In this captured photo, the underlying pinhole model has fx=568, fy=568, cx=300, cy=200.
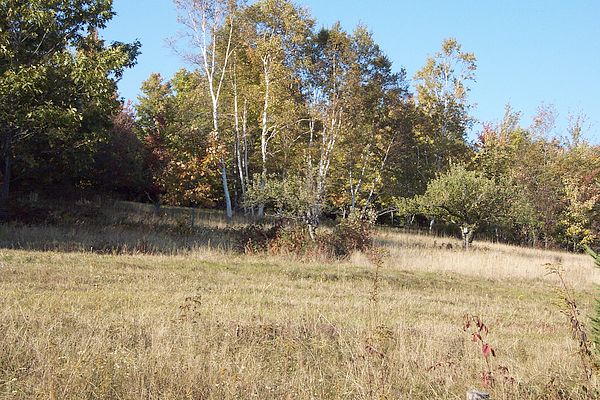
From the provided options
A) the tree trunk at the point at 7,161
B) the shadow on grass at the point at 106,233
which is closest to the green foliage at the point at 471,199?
the shadow on grass at the point at 106,233

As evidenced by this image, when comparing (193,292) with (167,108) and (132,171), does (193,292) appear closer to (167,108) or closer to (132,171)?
(132,171)

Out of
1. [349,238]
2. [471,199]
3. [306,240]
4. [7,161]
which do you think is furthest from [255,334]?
[471,199]

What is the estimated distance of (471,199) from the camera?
95.8 ft

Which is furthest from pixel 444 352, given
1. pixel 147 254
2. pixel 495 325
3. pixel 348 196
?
pixel 348 196

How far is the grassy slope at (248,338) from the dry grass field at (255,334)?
0.07 ft

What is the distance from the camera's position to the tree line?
18766mm

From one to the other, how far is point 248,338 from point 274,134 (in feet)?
90.5

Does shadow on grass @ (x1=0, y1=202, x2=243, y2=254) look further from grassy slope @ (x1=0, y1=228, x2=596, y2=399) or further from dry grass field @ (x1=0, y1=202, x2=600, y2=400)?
grassy slope @ (x1=0, y1=228, x2=596, y2=399)

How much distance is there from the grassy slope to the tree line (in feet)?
24.3

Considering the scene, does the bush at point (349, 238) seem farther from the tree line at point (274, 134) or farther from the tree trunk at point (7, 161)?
the tree trunk at point (7, 161)

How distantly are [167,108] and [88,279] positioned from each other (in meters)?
27.7

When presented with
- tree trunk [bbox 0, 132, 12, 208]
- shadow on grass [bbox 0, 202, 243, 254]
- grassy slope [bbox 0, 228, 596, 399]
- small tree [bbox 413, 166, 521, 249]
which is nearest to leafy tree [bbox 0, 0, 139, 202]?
tree trunk [bbox 0, 132, 12, 208]

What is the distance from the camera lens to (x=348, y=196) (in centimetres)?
3825

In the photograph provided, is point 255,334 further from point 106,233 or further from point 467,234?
point 467,234
